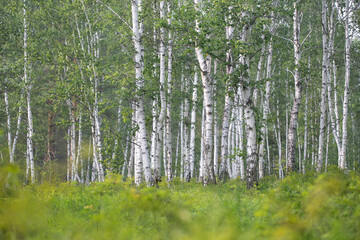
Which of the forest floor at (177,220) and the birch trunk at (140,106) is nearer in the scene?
the forest floor at (177,220)

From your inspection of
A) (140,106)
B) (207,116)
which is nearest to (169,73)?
(207,116)

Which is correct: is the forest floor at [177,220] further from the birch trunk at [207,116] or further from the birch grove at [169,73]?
the birch trunk at [207,116]

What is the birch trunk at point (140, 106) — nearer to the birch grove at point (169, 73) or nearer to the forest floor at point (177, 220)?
the birch grove at point (169, 73)

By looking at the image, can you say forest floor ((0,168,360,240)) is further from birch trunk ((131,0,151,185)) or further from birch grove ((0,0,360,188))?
birch trunk ((131,0,151,185))

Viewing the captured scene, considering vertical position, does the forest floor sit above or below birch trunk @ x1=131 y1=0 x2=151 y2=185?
below

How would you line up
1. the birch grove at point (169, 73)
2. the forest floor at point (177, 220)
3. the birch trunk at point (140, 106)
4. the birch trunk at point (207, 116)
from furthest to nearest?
the birch trunk at point (207, 116) → the birch trunk at point (140, 106) → the birch grove at point (169, 73) → the forest floor at point (177, 220)

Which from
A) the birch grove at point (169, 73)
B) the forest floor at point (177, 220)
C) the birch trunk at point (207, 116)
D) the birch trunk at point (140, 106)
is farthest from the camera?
the birch trunk at point (207, 116)

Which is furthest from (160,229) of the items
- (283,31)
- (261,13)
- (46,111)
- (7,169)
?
(46,111)

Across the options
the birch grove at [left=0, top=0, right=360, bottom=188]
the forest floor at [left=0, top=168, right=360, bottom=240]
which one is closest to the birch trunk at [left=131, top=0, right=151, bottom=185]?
the birch grove at [left=0, top=0, right=360, bottom=188]

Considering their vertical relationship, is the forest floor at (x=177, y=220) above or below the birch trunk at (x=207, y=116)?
below

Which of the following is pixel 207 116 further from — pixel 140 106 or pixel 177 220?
pixel 177 220

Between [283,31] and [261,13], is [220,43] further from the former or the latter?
[283,31]

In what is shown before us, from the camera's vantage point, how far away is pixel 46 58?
17703 millimetres

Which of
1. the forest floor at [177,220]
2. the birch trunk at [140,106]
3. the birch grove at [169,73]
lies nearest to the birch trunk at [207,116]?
the birch grove at [169,73]
